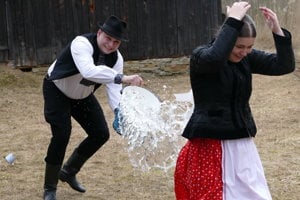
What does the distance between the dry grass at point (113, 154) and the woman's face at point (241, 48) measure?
219 cm

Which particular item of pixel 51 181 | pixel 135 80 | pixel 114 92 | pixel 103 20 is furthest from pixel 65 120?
pixel 103 20

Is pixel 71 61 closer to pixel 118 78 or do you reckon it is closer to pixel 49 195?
pixel 118 78

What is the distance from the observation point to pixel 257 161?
11.1ft

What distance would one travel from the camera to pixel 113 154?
22.2 ft

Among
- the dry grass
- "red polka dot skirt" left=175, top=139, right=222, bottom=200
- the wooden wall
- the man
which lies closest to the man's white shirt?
the man

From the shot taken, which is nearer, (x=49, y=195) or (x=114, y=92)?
(x=114, y=92)

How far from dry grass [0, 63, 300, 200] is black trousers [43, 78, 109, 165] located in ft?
1.55

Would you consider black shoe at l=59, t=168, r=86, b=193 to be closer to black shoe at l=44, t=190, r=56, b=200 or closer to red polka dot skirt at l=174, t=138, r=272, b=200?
black shoe at l=44, t=190, r=56, b=200

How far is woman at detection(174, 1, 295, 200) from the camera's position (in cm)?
323

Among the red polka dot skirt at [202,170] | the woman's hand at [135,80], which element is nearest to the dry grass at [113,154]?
the woman's hand at [135,80]

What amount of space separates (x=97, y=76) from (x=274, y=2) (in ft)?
44.7

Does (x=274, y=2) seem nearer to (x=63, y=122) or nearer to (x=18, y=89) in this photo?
(x=18, y=89)

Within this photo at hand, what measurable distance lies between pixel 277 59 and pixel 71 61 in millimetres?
1758

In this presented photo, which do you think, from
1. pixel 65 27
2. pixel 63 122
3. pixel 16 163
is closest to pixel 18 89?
pixel 65 27
